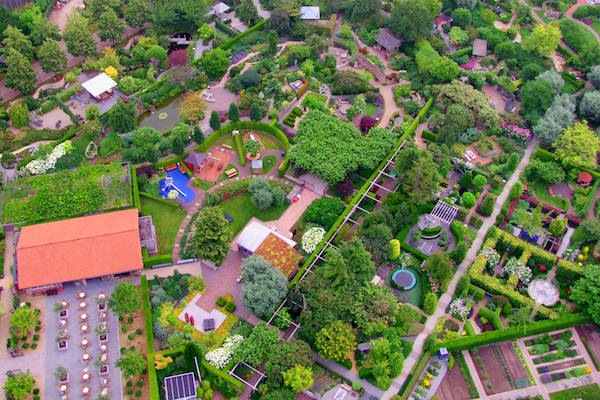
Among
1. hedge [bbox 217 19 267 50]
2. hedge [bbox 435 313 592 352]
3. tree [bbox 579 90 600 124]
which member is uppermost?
tree [bbox 579 90 600 124]

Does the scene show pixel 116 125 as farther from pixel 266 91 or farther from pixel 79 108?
pixel 266 91

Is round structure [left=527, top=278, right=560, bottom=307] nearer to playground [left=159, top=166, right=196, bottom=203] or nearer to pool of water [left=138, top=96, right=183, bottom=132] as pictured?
playground [left=159, top=166, right=196, bottom=203]

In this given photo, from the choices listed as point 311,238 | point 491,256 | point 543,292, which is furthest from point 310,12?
point 543,292

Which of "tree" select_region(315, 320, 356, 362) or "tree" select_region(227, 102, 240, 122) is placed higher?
"tree" select_region(227, 102, 240, 122)

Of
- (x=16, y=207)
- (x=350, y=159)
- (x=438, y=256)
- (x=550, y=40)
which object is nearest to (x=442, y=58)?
(x=550, y=40)

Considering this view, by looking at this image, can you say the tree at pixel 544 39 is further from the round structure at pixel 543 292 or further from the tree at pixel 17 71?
the tree at pixel 17 71

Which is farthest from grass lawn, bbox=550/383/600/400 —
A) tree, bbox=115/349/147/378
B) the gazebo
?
the gazebo

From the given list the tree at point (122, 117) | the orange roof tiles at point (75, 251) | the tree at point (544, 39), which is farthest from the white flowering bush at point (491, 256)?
the tree at point (122, 117)

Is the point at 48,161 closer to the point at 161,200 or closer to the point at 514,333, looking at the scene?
the point at 161,200
